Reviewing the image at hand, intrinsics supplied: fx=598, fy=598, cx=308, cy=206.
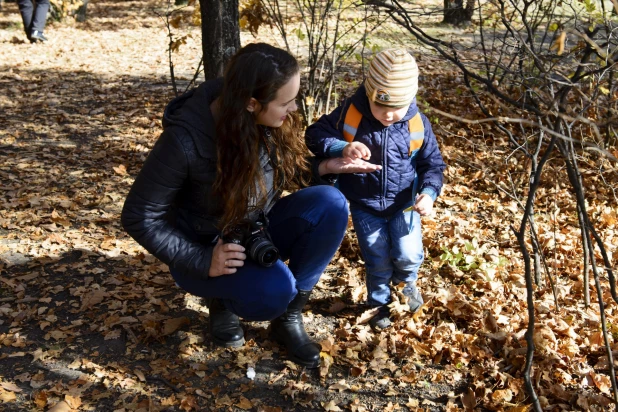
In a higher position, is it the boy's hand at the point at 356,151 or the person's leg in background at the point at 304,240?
the boy's hand at the point at 356,151

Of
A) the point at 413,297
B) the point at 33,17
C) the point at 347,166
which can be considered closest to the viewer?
the point at 347,166

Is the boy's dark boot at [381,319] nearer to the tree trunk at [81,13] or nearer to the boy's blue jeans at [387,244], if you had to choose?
the boy's blue jeans at [387,244]

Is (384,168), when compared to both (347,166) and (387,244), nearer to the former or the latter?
(347,166)

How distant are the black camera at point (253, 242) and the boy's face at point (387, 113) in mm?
792

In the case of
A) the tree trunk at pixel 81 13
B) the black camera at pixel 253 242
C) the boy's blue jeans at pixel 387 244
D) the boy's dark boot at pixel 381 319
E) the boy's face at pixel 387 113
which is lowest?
the boy's dark boot at pixel 381 319

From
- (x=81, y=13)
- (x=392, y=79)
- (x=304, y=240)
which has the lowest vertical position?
(x=304, y=240)

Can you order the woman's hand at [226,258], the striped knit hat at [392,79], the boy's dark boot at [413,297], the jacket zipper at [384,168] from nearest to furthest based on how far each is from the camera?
the woman's hand at [226,258]
the striped knit hat at [392,79]
the jacket zipper at [384,168]
the boy's dark boot at [413,297]

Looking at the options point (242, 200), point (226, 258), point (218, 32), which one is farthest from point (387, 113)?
point (218, 32)

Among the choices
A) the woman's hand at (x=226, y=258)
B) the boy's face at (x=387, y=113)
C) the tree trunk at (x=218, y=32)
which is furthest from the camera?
the tree trunk at (x=218, y=32)

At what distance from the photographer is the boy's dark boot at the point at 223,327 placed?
2979 mm

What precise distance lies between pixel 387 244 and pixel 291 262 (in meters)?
0.53

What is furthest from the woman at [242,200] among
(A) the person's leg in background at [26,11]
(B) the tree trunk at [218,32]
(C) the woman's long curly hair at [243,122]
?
(A) the person's leg in background at [26,11]

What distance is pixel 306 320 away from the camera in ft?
10.7

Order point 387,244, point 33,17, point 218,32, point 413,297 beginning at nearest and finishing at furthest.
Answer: point 387,244
point 413,297
point 218,32
point 33,17
